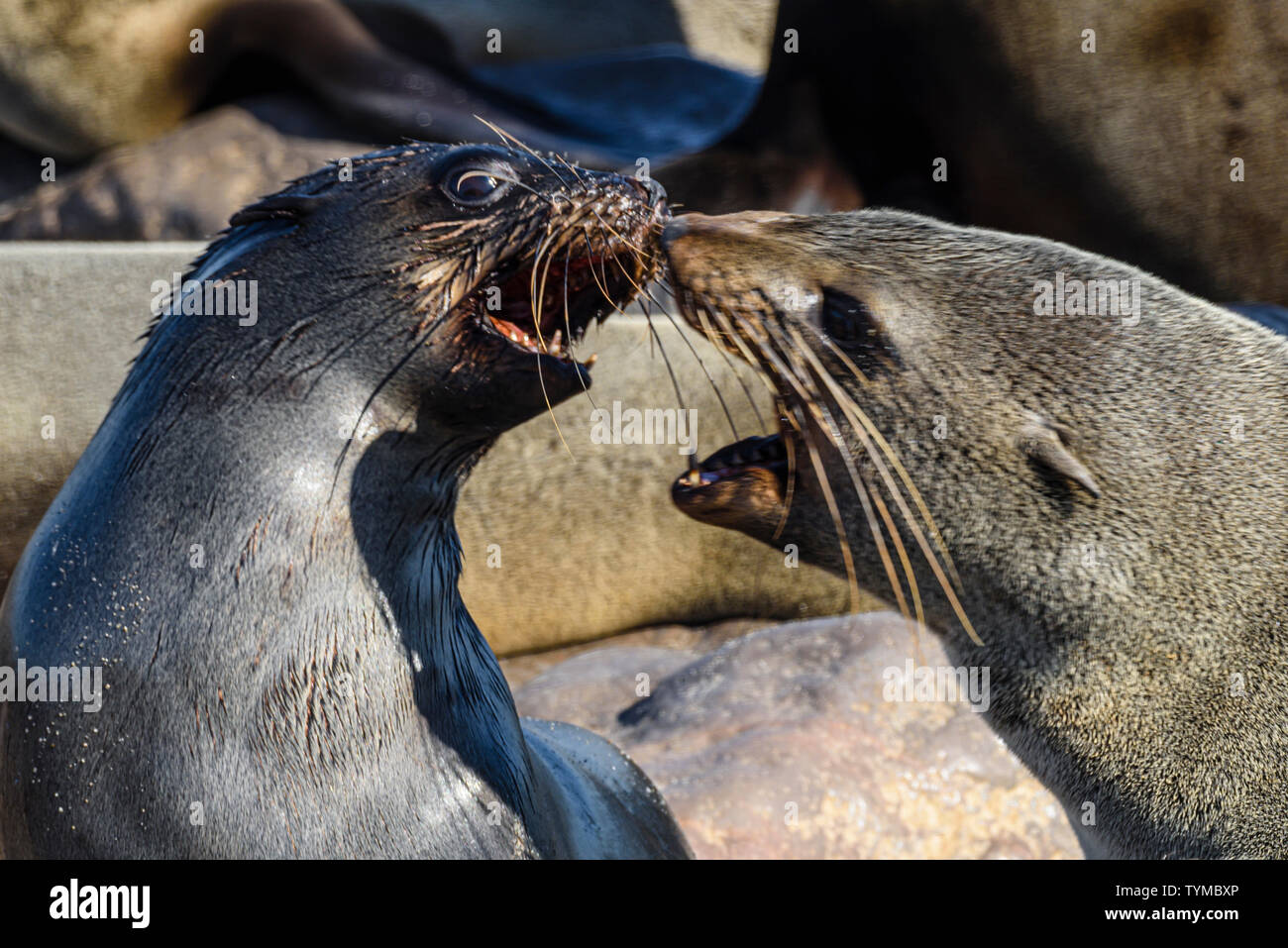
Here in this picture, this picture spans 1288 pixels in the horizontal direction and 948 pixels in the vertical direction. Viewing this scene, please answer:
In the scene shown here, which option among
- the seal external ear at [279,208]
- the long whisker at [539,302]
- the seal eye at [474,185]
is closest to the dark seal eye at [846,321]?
the long whisker at [539,302]

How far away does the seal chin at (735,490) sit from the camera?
2.43 meters

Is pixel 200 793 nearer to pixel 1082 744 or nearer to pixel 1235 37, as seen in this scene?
pixel 1082 744

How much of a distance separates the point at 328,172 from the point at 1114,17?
11.7 ft

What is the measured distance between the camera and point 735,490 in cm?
243

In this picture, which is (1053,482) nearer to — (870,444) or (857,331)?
(870,444)

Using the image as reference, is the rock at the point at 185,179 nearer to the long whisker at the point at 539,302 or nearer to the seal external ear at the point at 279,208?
the seal external ear at the point at 279,208

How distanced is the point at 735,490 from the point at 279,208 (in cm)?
91

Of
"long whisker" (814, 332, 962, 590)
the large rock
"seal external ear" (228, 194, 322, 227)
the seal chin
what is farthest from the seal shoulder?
"seal external ear" (228, 194, 322, 227)

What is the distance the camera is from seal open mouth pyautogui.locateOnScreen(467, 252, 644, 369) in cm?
241

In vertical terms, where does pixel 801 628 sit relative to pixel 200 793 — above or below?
below

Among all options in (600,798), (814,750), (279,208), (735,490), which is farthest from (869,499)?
(814,750)

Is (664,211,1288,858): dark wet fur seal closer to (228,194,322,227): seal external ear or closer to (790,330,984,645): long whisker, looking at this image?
(790,330,984,645): long whisker
